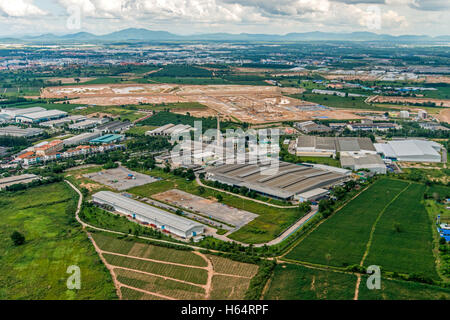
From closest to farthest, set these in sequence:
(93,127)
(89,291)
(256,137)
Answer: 1. (89,291)
2. (256,137)
3. (93,127)

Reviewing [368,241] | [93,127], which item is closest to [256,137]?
[93,127]

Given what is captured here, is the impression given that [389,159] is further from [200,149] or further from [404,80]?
[404,80]

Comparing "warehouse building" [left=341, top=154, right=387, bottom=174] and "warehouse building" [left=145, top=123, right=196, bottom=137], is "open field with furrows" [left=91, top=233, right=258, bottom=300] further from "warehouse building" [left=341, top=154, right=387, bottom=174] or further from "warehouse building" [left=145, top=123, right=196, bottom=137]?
"warehouse building" [left=145, top=123, right=196, bottom=137]

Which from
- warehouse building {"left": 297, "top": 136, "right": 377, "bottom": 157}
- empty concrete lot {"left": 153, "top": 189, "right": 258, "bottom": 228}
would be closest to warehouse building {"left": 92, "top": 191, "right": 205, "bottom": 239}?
empty concrete lot {"left": 153, "top": 189, "right": 258, "bottom": 228}

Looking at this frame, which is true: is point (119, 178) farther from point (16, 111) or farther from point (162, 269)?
point (16, 111)

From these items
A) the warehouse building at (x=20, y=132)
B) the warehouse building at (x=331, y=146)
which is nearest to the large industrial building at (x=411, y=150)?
the warehouse building at (x=331, y=146)
